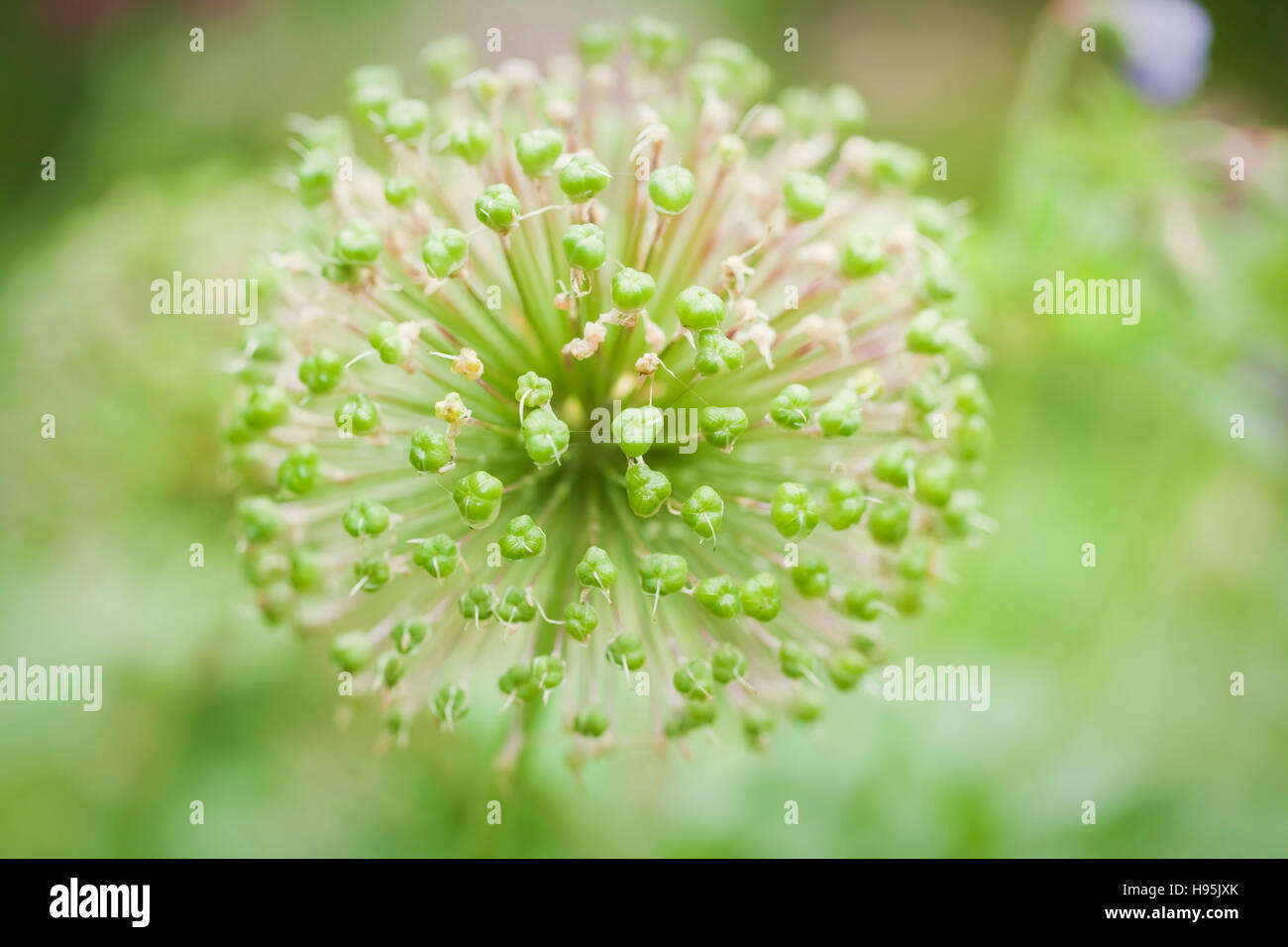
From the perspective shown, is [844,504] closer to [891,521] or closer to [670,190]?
[891,521]

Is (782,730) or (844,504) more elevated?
(844,504)

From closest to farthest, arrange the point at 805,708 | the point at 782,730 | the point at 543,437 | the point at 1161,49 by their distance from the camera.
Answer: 1. the point at 543,437
2. the point at 805,708
3. the point at 1161,49
4. the point at 782,730

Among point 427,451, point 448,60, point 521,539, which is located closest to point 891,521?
point 521,539

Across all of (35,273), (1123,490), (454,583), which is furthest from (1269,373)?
(35,273)

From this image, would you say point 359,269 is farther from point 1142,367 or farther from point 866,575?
point 1142,367

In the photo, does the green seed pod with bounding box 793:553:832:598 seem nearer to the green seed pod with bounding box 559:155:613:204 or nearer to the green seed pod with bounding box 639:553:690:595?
the green seed pod with bounding box 639:553:690:595

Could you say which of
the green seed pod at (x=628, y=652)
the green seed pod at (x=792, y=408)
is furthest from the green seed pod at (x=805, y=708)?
the green seed pod at (x=792, y=408)
